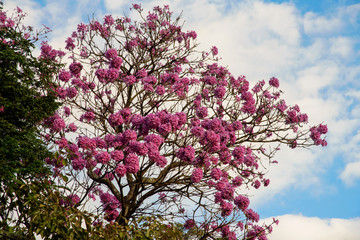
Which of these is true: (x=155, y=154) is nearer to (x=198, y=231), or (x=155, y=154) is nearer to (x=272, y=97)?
(x=198, y=231)

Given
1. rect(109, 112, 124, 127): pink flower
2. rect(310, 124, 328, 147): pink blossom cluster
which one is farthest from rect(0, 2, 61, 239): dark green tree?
rect(310, 124, 328, 147): pink blossom cluster

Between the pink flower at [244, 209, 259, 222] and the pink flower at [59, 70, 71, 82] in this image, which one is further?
the pink flower at [59, 70, 71, 82]

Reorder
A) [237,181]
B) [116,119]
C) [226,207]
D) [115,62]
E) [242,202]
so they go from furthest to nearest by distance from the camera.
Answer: [237,181]
[115,62]
[226,207]
[242,202]
[116,119]

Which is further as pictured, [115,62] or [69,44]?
[69,44]

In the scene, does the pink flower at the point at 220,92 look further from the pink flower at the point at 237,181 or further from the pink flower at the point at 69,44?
the pink flower at the point at 69,44

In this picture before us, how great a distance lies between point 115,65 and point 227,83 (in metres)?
3.47

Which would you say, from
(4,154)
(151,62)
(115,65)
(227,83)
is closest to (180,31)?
(151,62)

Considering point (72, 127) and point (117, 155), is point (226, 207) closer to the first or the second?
point (117, 155)

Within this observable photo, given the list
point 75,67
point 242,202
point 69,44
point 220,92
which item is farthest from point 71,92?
point 242,202

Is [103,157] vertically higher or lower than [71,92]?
lower

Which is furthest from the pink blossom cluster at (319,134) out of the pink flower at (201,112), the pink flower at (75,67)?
the pink flower at (75,67)

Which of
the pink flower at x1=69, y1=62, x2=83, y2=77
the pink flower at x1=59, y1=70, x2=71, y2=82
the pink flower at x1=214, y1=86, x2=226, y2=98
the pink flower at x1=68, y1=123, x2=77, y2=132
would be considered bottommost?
the pink flower at x1=68, y1=123, x2=77, y2=132

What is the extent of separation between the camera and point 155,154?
23.4 ft

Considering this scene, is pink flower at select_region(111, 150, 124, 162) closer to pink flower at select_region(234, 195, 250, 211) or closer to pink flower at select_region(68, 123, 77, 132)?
pink flower at select_region(234, 195, 250, 211)
